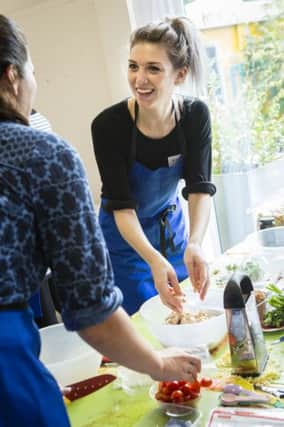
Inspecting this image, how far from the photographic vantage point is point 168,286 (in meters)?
1.54

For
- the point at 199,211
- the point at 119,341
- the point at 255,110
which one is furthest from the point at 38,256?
→ the point at 255,110

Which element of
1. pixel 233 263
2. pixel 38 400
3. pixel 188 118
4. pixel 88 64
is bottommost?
pixel 233 263

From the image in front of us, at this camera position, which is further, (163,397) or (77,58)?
(77,58)

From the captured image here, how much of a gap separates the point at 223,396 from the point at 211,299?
0.46 meters

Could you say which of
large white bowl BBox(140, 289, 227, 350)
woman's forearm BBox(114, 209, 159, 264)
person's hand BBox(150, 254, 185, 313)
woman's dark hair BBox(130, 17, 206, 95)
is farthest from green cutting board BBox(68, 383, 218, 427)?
woman's dark hair BBox(130, 17, 206, 95)

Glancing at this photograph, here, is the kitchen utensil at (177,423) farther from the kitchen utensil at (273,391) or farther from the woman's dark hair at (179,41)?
the woman's dark hair at (179,41)

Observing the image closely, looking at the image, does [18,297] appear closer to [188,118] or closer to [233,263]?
[233,263]

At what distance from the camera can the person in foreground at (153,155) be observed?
1.86m

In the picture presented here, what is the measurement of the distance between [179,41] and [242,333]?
1.06 metres

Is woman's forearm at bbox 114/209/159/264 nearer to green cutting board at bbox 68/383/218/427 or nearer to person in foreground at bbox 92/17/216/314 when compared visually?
person in foreground at bbox 92/17/216/314

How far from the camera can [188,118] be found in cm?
202

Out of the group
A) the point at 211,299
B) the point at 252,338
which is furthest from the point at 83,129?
the point at 252,338

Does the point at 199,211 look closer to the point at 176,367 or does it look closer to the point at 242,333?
the point at 242,333

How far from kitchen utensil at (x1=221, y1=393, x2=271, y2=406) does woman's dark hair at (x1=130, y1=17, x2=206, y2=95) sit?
1.14 metres
